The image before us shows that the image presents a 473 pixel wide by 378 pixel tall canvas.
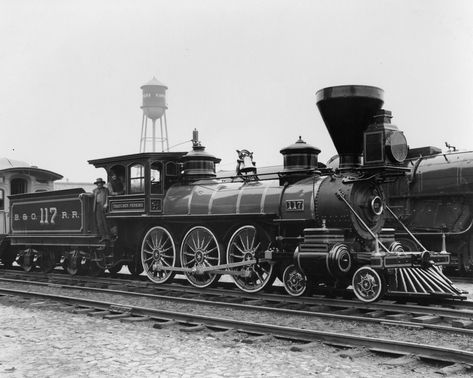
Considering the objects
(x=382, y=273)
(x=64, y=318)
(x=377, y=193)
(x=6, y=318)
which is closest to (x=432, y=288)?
(x=382, y=273)

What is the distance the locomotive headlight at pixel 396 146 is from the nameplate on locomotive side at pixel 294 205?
Result: 67.2 inches

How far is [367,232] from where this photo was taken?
30.5ft

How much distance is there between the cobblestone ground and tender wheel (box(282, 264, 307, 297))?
294cm

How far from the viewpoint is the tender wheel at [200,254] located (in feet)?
35.7

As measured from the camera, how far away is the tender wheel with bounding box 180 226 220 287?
1088cm

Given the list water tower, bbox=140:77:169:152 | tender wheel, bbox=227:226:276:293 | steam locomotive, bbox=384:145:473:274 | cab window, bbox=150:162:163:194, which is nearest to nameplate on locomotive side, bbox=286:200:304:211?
tender wheel, bbox=227:226:276:293

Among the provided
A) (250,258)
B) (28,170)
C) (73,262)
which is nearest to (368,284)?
(250,258)

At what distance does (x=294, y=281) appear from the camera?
9.52 meters

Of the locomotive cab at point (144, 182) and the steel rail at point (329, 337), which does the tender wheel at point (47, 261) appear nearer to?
the locomotive cab at point (144, 182)

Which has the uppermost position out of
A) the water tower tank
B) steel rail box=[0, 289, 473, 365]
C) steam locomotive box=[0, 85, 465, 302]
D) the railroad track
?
the water tower tank

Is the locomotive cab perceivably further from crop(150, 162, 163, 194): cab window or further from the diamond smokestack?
the diamond smokestack

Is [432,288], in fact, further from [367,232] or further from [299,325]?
[299,325]

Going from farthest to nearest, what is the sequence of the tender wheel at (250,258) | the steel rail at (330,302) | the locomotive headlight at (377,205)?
1. the tender wheel at (250,258)
2. the locomotive headlight at (377,205)
3. the steel rail at (330,302)

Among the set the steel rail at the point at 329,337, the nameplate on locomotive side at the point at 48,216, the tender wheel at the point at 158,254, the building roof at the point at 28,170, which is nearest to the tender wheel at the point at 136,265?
the tender wheel at the point at 158,254
